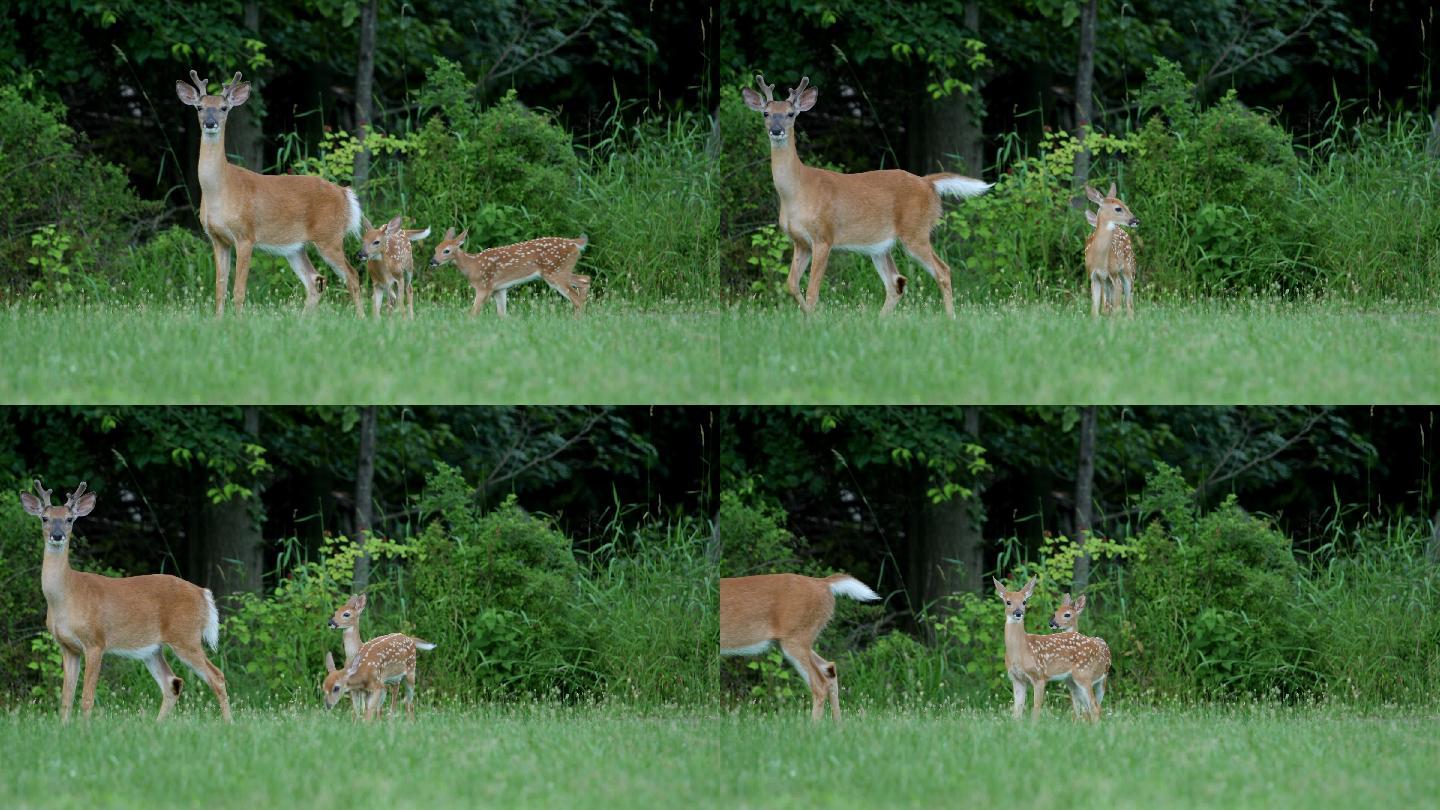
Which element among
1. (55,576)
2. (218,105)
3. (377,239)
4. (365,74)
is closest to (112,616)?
(55,576)

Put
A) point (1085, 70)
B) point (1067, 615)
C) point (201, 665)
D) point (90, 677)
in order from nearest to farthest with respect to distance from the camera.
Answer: point (90, 677)
point (201, 665)
point (1067, 615)
point (1085, 70)

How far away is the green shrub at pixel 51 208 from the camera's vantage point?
13.3 meters

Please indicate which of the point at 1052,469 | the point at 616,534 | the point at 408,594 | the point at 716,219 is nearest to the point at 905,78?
the point at 716,219

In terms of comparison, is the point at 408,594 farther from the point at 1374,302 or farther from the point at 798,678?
the point at 1374,302

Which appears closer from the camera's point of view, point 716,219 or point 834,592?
point 834,592

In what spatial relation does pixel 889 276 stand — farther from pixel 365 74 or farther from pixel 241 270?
pixel 365 74

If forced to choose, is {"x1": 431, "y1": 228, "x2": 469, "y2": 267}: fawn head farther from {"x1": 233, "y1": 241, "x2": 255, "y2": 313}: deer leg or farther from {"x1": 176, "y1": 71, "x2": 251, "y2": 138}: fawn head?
{"x1": 176, "y1": 71, "x2": 251, "y2": 138}: fawn head

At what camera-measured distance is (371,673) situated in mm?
11117

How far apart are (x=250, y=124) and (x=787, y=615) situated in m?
5.76

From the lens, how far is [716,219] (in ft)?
44.7

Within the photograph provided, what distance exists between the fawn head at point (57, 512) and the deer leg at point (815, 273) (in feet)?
14.2

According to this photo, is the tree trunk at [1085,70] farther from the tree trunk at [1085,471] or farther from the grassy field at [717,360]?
the grassy field at [717,360]

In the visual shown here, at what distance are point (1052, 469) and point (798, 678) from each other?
8.77ft

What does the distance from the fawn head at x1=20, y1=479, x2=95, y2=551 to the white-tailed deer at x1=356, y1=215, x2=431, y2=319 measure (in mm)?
2084
